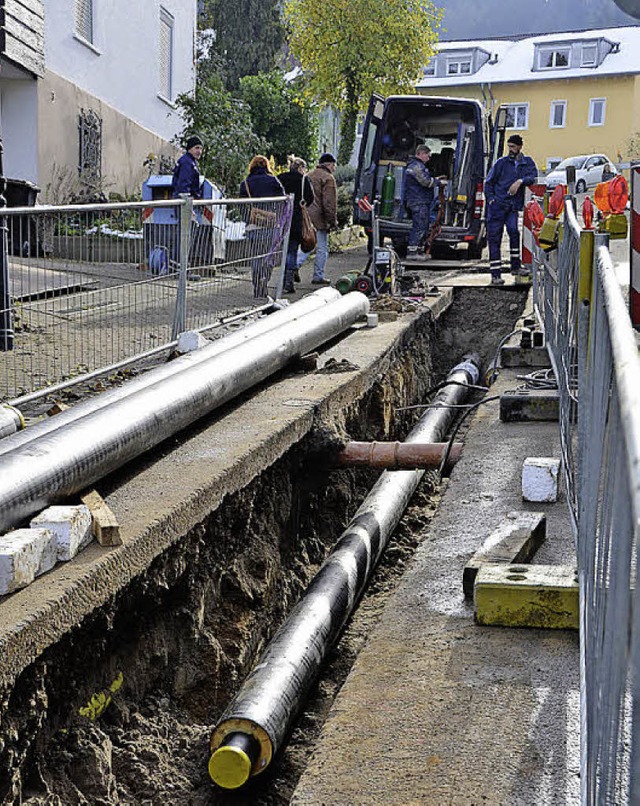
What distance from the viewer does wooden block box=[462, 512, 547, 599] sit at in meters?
3.72

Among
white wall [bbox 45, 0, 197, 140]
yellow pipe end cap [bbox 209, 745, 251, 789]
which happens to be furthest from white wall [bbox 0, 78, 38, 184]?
yellow pipe end cap [bbox 209, 745, 251, 789]

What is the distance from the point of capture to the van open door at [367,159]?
15984 millimetres

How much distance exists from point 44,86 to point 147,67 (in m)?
4.84

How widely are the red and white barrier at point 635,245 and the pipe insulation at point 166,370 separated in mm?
2477

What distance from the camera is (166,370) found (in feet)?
18.9

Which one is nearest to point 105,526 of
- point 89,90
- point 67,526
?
point 67,526

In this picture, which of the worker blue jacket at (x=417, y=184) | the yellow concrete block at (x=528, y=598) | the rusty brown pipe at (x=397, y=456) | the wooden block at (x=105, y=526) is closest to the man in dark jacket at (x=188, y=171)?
the worker blue jacket at (x=417, y=184)

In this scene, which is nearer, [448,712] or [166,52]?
[448,712]

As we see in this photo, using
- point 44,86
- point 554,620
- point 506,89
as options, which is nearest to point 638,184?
point 554,620

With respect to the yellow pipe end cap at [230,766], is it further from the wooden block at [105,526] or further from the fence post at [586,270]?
the fence post at [586,270]

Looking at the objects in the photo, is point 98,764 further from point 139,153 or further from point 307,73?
point 307,73

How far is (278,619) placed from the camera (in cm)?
520

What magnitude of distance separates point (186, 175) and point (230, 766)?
962cm

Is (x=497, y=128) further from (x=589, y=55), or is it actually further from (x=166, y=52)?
(x=589, y=55)
